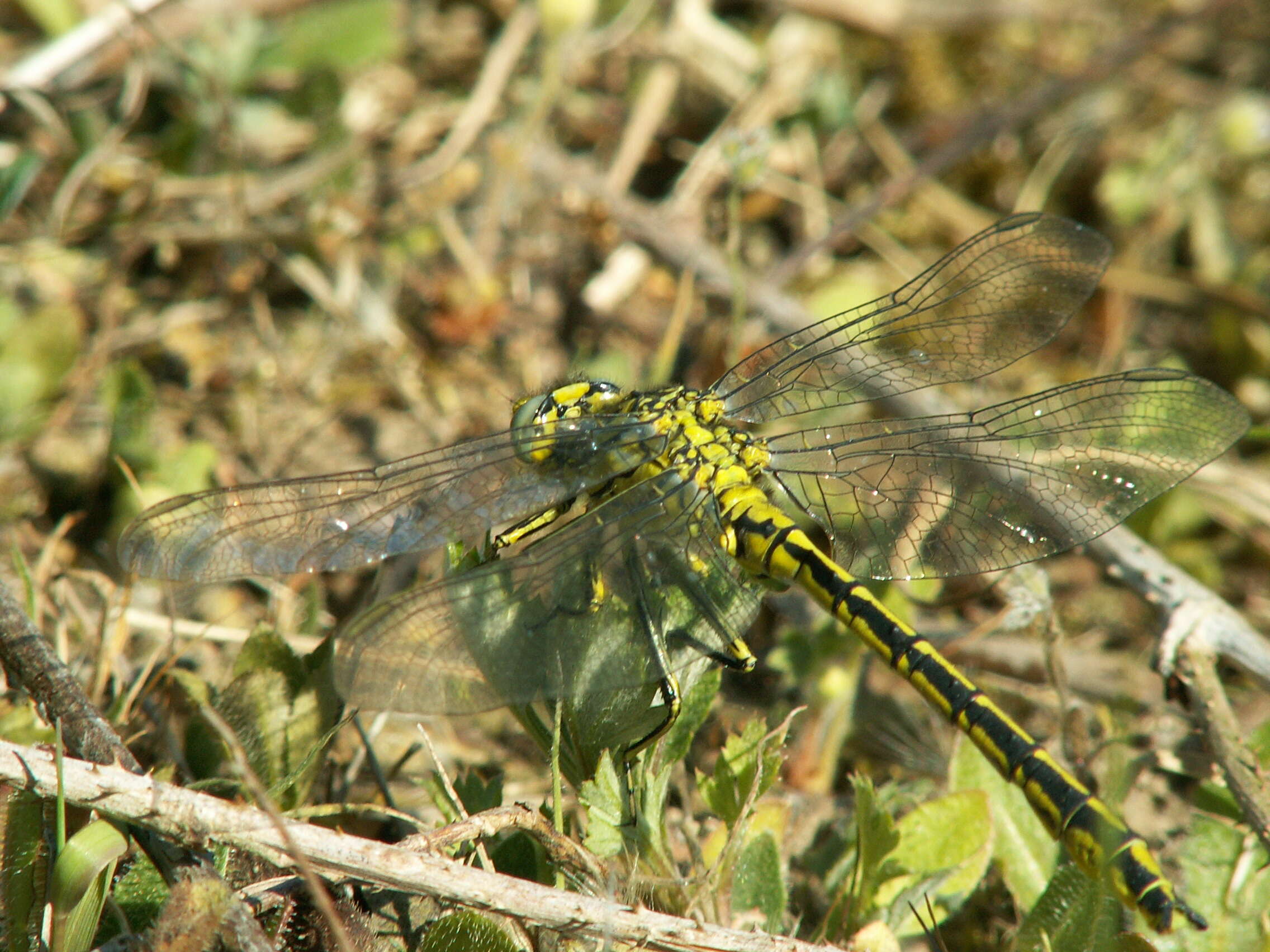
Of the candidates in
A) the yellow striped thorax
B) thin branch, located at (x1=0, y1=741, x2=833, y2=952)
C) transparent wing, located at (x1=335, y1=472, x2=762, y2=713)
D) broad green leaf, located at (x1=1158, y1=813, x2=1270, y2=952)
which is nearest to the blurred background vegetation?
broad green leaf, located at (x1=1158, y1=813, x2=1270, y2=952)

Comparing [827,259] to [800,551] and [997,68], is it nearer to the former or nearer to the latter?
[997,68]

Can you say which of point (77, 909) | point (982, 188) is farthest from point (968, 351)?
point (77, 909)

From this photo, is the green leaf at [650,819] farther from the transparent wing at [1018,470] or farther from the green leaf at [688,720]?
the transparent wing at [1018,470]

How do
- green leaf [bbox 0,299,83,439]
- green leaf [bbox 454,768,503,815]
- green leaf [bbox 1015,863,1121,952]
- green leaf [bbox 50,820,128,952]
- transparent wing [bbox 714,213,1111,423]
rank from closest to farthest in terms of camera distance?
1. green leaf [bbox 50,820,128,952]
2. green leaf [bbox 1015,863,1121,952]
3. green leaf [bbox 454,768,503,815]
4. transparent wing [bbox 714,213,1111,423]
5. green leaf [bbox 0,299,83,439]

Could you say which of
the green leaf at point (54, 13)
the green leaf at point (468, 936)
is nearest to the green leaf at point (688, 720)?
the green leaf at point (468, 936)

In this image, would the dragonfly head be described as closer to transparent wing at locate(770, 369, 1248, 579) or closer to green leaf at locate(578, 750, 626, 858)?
transparent wing at locate(770, 369, 1248, 579)

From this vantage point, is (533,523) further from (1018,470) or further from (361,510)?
(1018,470)
